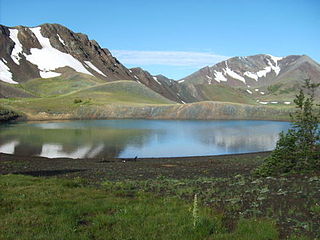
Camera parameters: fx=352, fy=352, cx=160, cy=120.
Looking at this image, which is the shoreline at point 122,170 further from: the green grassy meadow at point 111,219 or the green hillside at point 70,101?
the green hillside at point 70,101

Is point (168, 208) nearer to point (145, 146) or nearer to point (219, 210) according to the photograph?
point (219, 210)

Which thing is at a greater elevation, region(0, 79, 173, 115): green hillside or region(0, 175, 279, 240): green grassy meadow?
region(0, 79, 173, 115): green hillside

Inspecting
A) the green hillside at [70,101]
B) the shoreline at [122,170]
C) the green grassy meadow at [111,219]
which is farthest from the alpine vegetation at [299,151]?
the green hillside at [70,101]

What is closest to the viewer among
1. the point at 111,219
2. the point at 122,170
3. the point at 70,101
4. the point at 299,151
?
the point at 111,219

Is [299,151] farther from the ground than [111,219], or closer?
farther from the ground

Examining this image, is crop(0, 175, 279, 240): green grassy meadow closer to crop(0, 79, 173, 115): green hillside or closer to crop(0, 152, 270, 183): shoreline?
crop(0, 152, 270, 183): shoreline

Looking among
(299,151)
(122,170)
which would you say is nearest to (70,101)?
(122,170)

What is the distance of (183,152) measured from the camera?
58000 millimetres

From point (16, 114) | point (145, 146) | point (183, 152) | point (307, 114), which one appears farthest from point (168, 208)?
point (16, 114)

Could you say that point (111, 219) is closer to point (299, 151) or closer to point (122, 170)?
point (299, 151)

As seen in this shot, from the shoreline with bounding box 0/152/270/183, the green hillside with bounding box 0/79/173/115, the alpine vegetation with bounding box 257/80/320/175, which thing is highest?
the green hillside with bounding box 0/79/173/115

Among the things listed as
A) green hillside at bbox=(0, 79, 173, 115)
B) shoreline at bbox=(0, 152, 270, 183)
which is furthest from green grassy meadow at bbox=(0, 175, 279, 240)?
green hillside at bbox=(0, 79, 173, 115)

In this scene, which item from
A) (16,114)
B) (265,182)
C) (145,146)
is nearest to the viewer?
(265,182)

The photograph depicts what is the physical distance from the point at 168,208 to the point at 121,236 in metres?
3.33
